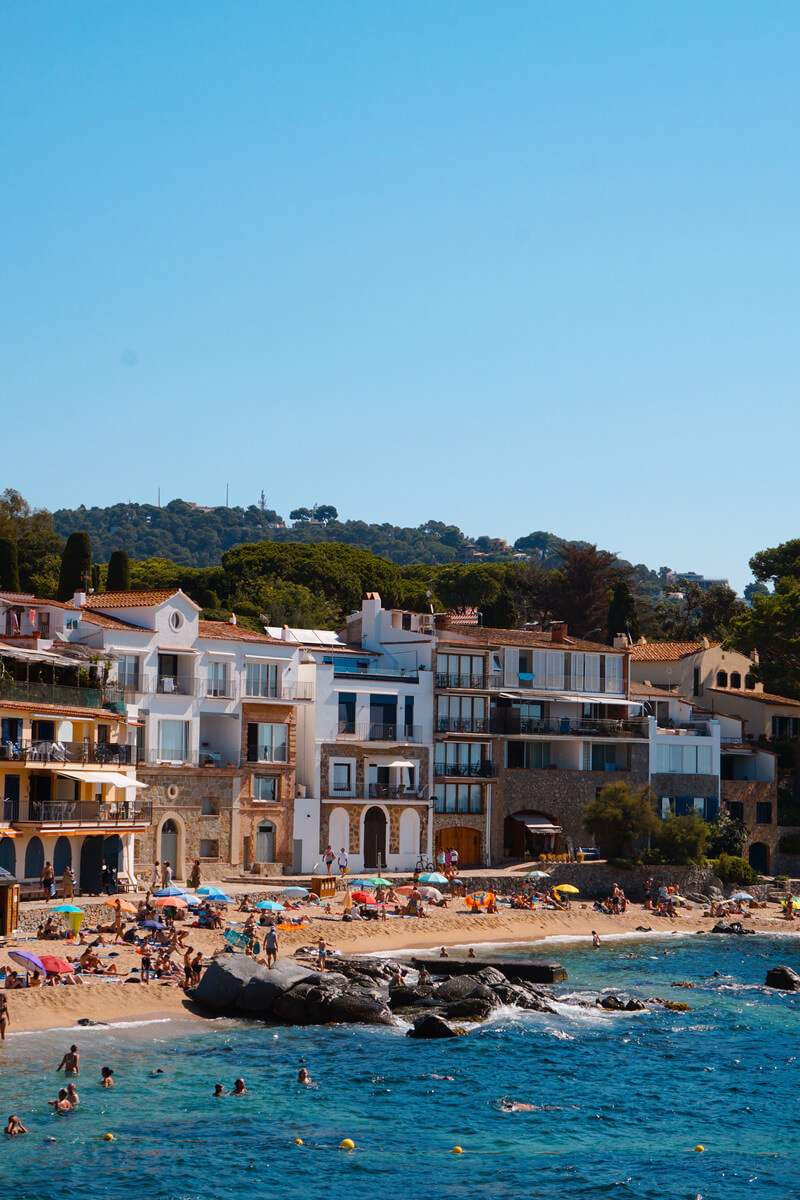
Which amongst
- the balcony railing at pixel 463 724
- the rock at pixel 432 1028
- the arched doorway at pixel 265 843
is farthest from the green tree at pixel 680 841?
the rock at pixel 432 1028

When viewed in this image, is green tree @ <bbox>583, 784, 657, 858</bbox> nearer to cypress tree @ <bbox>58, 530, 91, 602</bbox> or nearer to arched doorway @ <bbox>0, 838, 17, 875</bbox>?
cypress tree @ <bbox>58, 530, 91, 602</bbox>

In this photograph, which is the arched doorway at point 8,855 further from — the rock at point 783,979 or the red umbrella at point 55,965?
the rock at point 783,979

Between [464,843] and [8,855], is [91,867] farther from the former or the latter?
[464,843]

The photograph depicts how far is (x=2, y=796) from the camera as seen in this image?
49.8 m

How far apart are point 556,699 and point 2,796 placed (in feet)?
114

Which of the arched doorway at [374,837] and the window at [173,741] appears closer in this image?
the window at [173,741]

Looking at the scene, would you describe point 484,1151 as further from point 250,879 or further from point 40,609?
point 40,609

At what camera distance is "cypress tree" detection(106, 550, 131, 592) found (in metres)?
83.3

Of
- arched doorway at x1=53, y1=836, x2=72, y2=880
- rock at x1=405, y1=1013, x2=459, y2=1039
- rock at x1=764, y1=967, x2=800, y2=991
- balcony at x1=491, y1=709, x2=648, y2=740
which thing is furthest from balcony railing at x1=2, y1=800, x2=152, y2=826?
rock at x1=764, y1=967, x2=800, y2=991

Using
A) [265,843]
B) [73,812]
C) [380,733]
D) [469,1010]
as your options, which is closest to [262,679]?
[380,733]

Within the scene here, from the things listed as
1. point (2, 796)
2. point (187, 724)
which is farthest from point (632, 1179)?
point (187, 724)

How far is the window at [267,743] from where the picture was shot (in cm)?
6562

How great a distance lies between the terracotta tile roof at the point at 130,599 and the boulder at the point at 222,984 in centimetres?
2277

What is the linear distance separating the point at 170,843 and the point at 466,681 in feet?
62.9
